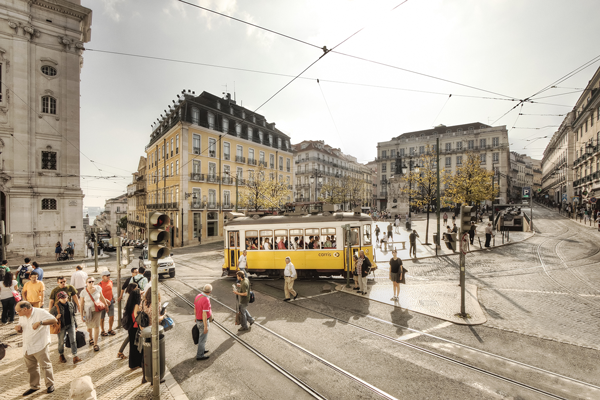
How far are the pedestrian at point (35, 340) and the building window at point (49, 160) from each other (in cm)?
2523

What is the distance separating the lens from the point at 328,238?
1352cm

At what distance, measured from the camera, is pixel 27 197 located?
75.2 feet

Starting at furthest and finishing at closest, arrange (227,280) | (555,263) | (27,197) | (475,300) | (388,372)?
(27,197) → (555,263) → (227,280) → (475,300) → (388,372)

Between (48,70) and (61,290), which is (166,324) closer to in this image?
(61,290)

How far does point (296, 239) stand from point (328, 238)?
1.50m

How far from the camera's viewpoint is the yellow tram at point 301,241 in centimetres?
1341

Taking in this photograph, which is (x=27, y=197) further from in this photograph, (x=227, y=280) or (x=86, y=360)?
(x=86, y=360)

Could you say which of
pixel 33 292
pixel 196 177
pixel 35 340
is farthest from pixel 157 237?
pixel 196 177

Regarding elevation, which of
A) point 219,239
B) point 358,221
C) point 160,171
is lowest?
point 219,239

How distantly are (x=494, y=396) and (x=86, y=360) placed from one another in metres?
8.25

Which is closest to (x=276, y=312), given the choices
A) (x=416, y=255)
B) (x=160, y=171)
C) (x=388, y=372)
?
(x=388, y=372)

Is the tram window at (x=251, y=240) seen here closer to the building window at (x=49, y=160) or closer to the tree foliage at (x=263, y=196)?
the tree foliage at (x=263, y=196)

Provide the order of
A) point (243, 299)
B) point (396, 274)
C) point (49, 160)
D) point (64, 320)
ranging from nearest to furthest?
1. point (64, 320)
2. point (243, 299)
3. point (396, 274)
4. point (49, 160)

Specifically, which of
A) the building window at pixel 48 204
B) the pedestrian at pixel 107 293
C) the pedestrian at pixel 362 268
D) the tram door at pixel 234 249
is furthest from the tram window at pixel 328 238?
the building window at pixel 48 204
